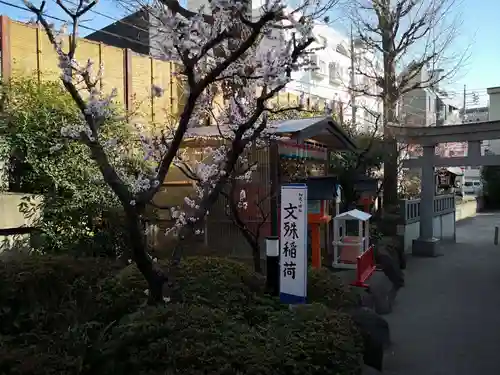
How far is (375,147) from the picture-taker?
15.5 m

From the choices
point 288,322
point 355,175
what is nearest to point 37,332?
point 288,322

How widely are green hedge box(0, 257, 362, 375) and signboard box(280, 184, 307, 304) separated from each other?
9.5 inches

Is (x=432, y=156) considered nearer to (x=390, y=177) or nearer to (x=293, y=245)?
(x=390, y=177)

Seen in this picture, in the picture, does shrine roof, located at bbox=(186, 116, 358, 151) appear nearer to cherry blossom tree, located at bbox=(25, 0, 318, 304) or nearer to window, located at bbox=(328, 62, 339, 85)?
cherry blossom tree, located at bbox=(25, 0, 318, 304)

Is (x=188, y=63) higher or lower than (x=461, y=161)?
higher

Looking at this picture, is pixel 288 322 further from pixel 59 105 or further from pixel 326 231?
pixel 326 231

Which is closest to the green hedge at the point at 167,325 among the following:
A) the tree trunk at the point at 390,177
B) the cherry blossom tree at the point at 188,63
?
the cherry blossom tree at the point at 188,63

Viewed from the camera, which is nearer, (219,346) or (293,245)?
(219,346)

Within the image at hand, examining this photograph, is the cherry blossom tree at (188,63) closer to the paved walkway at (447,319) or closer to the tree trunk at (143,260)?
the tree trunk at (143,260)

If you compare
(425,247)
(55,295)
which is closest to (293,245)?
(55,295)

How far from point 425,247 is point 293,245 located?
10921 mm

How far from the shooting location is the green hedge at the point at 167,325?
12.9 feet

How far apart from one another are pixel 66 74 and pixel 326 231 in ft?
26.4

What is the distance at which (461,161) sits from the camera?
1489 centimetres
